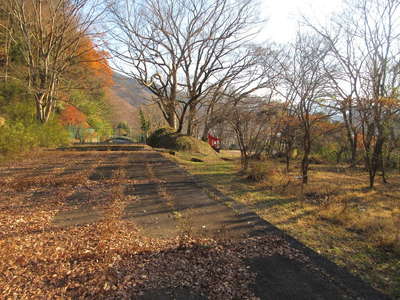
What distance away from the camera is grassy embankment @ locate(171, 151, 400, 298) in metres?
2.73

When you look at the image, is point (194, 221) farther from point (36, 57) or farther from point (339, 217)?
point (36, 57)

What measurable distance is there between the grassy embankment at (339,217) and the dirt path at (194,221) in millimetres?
322

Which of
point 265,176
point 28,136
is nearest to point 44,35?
point 28,136

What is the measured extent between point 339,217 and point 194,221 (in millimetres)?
2769

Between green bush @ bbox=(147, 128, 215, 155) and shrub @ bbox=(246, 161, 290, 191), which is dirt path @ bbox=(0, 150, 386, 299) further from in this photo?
green bush @ bbox=(147, 128, 215, 155)

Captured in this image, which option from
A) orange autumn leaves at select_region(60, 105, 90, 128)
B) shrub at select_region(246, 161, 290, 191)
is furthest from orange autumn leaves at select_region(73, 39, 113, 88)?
shrub at select_region(246, 161, 290, 191)

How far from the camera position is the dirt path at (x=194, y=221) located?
2.17m

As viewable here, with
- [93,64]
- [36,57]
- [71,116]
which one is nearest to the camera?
[36,57]

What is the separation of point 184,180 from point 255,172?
7.75 feet

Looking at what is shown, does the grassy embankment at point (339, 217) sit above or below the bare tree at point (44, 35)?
below

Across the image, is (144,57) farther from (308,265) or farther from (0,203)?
(308,265)

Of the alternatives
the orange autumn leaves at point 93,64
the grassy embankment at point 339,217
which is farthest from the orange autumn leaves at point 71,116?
the grassy embankment at point 339,217

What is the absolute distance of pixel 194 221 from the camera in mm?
3814

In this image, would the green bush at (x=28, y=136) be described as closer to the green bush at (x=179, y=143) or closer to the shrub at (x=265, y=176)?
the green bush at (x=179, y=143)
